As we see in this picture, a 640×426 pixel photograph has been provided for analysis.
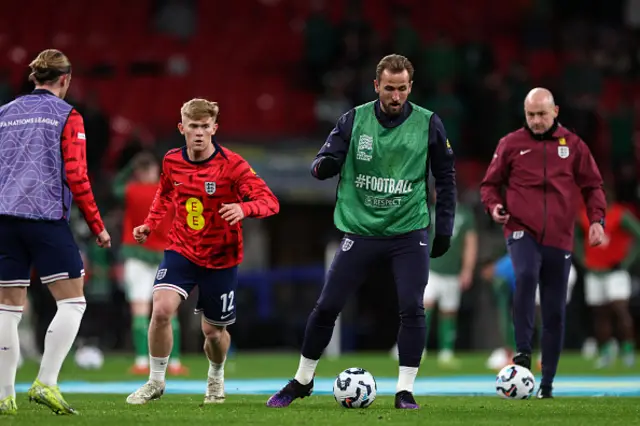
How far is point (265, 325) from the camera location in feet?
64.1

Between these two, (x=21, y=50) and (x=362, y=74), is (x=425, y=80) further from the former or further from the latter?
(x=21, y=50)

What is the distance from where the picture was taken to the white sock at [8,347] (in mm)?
7602

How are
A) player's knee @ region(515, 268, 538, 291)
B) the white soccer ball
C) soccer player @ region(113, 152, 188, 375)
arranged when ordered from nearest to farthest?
player's knee @ region(515, 268, 538, 291) → soccer player @ region(113, 152, 188, 375) → the white soccer ball

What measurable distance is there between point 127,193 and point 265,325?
19.2 feet

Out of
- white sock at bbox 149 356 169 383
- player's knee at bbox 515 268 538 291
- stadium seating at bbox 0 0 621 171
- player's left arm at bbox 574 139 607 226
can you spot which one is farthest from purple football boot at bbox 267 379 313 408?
stadium seating at bbox 0 0 621 171

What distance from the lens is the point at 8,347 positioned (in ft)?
25.0

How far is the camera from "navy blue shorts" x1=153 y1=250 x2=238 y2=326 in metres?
8.51

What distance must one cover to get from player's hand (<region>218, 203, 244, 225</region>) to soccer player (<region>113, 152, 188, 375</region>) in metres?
6.07

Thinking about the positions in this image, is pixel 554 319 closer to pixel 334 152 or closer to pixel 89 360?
pixel 334 152

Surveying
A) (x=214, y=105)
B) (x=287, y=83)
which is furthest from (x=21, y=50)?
(x=214, y=105)

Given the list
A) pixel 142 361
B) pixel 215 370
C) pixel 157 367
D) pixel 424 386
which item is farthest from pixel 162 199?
pixel 142 361

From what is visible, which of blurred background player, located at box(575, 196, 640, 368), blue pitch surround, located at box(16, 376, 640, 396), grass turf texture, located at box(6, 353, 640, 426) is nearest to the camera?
grass turf texture, located at box(6, 353, 640, 426)

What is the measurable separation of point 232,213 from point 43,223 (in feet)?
3.99

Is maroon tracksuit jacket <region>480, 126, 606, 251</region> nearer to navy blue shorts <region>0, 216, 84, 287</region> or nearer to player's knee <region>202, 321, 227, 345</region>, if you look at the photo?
player's knee <region>202, 321, 227, 345</region>
